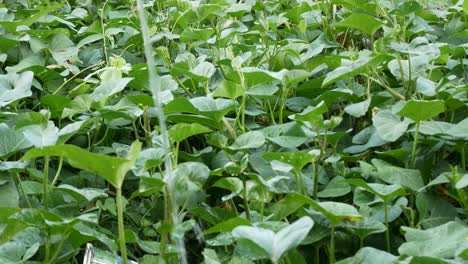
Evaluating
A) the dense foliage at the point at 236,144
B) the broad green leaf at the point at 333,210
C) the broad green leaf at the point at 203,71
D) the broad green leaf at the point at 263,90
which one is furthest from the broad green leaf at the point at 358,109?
the broad green leaf at the point at 333,210

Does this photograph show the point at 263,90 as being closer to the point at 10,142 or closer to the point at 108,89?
the point at 108,89

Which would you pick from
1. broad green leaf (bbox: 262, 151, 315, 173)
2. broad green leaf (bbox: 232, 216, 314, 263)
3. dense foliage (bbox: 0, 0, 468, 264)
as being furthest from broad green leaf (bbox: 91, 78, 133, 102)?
broad green leaf (bbox: 232, 216, 314, 263)

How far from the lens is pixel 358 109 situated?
1.32m

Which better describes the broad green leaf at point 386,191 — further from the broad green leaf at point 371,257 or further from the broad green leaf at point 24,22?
the broad green leaf at point 24,22

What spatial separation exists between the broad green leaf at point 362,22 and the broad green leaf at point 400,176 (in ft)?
1.51

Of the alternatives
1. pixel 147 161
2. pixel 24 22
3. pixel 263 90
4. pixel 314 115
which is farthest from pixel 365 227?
pixel 24 22

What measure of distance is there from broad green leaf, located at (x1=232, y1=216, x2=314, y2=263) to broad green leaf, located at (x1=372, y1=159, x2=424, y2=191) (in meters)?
0.35

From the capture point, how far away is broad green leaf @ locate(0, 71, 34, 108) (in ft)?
4.35

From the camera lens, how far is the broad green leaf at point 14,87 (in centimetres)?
133

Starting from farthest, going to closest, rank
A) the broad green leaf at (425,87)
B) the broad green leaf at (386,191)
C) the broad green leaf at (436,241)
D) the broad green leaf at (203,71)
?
the broad green leaf at (203,71) < the broad green leaf at (425,87) < the broad green leaf at (386,191) < the broad green leaf at (436,241)

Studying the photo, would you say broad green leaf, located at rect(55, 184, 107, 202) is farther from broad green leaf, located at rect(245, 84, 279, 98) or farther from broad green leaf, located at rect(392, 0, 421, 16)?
broad green leaf, located at rect(392, 0, 421, 16)

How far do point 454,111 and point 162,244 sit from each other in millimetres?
579

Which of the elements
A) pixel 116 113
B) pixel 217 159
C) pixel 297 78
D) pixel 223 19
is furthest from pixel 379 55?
pixel 223 19

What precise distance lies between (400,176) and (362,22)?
513 millimetres
